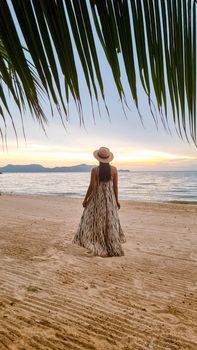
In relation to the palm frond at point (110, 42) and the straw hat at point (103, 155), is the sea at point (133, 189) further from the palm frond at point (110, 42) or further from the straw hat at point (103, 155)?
the palm frond at point (110, 42)

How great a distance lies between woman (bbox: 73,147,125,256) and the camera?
5988 mm

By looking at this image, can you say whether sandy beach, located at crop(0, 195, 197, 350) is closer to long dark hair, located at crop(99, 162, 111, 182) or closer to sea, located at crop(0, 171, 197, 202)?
long dark hair, located at crop(99, 162, 111, 182)

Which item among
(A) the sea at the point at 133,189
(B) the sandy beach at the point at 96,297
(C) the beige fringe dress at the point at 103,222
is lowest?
(A) the sea at the point at 133,189

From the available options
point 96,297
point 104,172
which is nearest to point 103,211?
point 104,172

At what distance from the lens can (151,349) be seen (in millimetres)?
2811

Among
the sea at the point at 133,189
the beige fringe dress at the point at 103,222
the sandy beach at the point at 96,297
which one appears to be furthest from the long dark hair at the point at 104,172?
the sea at the point at 133,189

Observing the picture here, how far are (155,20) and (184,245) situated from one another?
284 inches

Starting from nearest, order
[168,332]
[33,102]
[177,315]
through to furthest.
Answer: [33,102] < [168,332] < [177,315]

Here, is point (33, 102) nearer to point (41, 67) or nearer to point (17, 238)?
point (41, 67)

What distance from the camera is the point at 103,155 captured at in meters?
6.01

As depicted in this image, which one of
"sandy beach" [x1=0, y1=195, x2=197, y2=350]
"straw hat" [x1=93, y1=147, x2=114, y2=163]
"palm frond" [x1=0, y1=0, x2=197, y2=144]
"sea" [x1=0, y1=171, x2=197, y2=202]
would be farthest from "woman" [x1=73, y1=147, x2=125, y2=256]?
"sea" [x1=0, y1=171, x2=197, y2=202]

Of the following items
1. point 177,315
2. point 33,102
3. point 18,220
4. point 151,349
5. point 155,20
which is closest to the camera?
point 155,20

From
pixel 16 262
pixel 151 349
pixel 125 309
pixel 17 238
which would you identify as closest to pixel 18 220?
pixel 17 238

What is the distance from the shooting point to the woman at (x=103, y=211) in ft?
19.6
